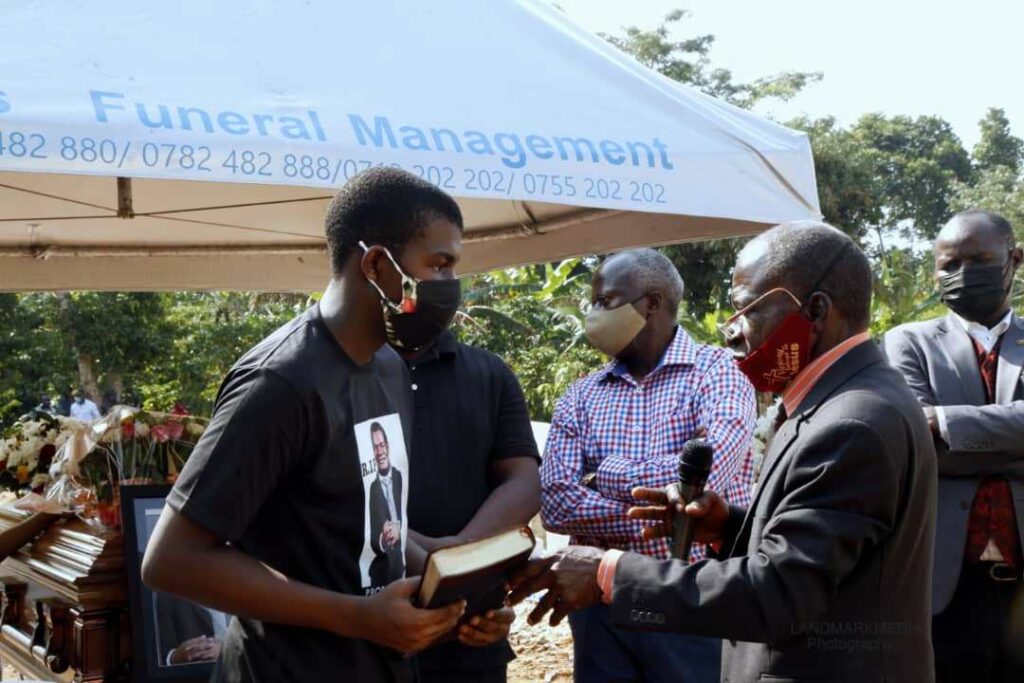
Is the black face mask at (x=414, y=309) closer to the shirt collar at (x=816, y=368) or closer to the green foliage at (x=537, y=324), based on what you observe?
the shirt collar at (x=816, y=368)

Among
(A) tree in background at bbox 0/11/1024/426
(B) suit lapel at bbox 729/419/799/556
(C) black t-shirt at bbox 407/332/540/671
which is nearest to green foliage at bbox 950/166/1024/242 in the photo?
(A) tree in background at bbox 0/11/1024/426

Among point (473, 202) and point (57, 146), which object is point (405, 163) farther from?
point (473, 202)

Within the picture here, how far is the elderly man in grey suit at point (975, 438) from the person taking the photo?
3898 millimetres

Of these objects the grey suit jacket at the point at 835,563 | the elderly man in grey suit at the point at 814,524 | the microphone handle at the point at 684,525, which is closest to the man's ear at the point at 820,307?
the elderly man in grey suit at the point at 814,524

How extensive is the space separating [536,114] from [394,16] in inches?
27.0

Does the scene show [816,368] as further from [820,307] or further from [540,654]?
[540,654]

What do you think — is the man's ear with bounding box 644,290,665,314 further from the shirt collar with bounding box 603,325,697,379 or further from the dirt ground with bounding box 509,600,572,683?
the dirt ground with bounding box 509,600,572,683

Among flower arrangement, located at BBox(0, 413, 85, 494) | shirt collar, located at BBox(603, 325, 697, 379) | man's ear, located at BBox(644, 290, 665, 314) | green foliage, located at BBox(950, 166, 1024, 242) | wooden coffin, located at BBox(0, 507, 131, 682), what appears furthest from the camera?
green foliage, located at BBox(950, 166, 1024, 242)

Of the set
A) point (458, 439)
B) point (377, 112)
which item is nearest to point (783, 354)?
point (458, 439)

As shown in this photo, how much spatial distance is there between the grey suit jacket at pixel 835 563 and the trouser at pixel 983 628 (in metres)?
1.68

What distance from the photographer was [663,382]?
402 centimetres

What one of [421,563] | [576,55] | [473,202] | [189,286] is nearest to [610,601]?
[421,563]

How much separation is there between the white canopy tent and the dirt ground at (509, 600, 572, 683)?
3.30 m

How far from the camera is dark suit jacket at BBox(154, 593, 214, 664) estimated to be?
12.2 feet
